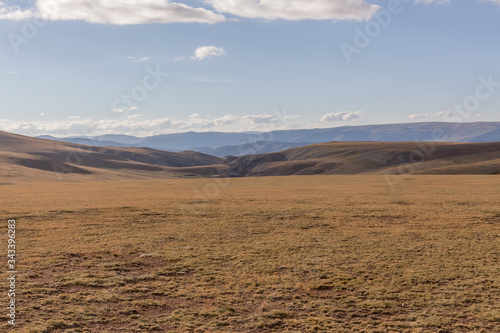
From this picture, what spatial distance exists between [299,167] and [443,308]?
163 meters

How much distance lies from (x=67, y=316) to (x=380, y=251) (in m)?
18.1

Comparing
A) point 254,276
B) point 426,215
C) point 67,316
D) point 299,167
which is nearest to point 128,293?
point 67,316

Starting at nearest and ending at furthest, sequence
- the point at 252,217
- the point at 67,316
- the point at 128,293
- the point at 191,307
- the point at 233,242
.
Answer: the point at 67,316
the point at 191,307
the point at 128,293
the point at 233,242
the point at 252,217

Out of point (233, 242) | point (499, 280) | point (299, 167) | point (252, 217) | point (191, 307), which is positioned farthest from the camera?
point (299, 167)

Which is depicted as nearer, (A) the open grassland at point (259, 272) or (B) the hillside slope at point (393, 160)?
(A) the open grassland at point (259, 272)

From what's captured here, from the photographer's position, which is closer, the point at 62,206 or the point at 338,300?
the point at 338,300

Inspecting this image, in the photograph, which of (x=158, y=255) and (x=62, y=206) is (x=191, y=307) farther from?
(x=62, y=206)

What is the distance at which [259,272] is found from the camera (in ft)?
68.3

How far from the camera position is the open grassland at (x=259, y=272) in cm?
1479

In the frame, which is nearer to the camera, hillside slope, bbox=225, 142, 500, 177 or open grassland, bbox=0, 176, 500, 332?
open grassland, bbox=0, 176, 500, 332

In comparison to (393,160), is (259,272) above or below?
below

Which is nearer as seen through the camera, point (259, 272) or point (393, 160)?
point (259, 272)

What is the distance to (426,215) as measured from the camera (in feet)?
129

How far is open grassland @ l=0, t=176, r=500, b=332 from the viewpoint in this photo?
14789mm
